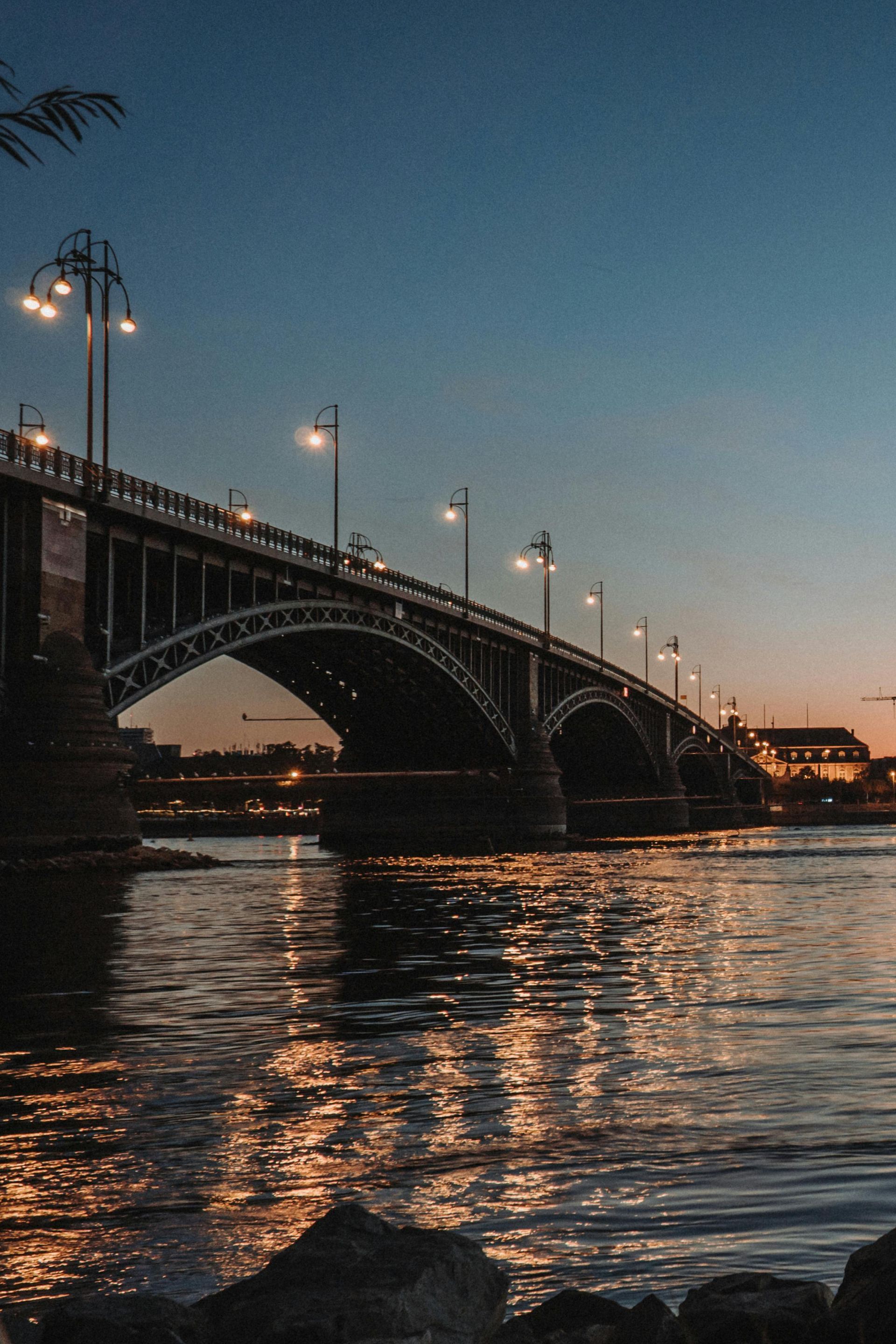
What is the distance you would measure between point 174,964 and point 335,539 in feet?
196

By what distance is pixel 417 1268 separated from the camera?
5.05 meters

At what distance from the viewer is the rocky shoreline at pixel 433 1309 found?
15.8 feet

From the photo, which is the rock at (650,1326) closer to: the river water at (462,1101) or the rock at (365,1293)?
the rock at (365,1293)

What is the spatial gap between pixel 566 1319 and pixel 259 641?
187 feet

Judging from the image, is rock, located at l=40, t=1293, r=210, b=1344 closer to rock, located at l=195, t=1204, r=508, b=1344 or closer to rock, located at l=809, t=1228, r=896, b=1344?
rock, located at l=195, t=1204, r=508, b=1344

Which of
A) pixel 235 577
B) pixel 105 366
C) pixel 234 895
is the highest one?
pixel 105 366

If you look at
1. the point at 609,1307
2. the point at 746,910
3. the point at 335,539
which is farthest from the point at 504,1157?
the point at 335,539

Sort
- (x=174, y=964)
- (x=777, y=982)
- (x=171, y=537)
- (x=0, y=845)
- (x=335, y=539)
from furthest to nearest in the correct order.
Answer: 1. (x=335, y=539)
2. (x=171, y=537)
3. (x=0, y=845)
4. (x=174, y=964)
5. (x=777, y=982)

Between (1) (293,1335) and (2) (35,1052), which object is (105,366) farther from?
(1) (293,1335)

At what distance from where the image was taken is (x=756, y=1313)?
5.04 m

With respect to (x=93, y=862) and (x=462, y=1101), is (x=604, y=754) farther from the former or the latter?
(x=462, y=1101)

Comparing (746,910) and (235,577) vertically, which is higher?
(235,577)

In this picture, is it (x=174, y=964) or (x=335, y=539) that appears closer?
(x=174, y=964)

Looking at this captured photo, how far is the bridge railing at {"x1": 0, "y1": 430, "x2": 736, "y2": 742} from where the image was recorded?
48.9 meters
